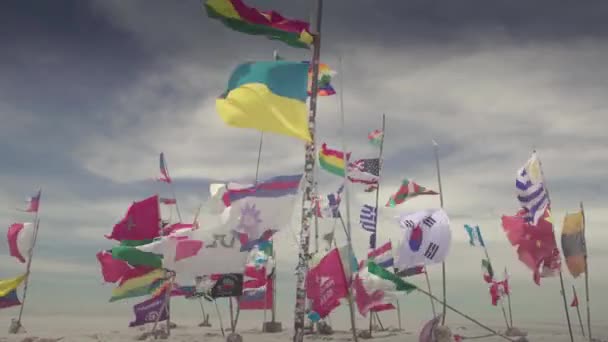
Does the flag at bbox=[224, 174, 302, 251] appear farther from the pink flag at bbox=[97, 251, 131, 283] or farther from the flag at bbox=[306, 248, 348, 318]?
the pink flag at bbox=[97, 251, 131, 283]

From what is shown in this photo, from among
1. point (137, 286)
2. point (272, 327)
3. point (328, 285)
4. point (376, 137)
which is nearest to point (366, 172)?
point (376, 137)

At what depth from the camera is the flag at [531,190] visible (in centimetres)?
2212

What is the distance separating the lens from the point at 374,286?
728 inches

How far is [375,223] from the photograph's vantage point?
2816 centimetres

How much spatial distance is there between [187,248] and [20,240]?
2391cm

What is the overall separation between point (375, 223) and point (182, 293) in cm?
1106

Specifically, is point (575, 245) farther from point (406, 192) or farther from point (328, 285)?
point (328, 285)

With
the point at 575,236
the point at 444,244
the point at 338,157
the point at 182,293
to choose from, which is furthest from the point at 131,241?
the point at 575,236

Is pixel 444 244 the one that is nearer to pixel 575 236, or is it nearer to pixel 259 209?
pixel 575 236

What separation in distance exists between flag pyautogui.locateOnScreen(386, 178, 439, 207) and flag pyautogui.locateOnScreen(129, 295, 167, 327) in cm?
1241

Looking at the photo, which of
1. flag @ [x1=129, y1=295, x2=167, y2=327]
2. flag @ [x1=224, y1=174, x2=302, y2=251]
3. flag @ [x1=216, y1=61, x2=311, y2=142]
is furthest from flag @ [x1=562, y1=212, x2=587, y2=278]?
flag @ [x1=129, y1=295, x2=167, y2=327]

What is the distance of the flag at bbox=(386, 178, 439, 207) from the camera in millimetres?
27891

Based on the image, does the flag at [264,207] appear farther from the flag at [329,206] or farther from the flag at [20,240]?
the flag at [20,240]

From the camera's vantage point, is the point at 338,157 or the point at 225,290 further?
the point at 338,157
